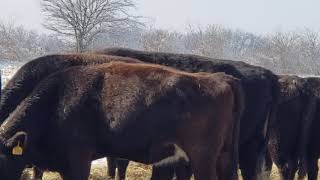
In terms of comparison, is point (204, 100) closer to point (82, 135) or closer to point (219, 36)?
point (82, 135)

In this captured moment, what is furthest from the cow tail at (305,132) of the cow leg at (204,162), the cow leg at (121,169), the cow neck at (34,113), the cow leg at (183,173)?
the cow neck at (34,113)

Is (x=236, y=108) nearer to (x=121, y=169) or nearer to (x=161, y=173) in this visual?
(x=161, y=173)

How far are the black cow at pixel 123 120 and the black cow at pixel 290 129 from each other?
2.64 metres

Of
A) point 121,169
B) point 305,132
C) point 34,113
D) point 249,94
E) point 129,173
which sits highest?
point 249,94

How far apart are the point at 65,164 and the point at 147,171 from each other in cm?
379

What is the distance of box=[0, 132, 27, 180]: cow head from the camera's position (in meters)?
6.09

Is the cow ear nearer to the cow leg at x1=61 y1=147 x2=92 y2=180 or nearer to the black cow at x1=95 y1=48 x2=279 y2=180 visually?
the cow leg at x1=61 y1=147 x2=92 y2=180

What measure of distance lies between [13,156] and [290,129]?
4901 millimetres

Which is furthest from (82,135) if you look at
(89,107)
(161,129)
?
(161,129)

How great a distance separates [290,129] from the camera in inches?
352

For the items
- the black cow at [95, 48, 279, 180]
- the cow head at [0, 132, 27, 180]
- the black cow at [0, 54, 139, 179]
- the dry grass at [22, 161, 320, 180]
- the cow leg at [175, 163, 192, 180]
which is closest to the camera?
the cow head at [0, 132, 27, 180]

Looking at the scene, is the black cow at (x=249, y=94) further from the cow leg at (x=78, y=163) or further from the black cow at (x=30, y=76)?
the cow leg at (x=78, y=163)

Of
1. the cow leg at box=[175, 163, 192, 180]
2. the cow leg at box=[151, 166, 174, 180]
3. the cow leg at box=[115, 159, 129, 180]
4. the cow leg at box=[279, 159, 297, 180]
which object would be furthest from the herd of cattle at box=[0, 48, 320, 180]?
the cow leg at box=[279, 159, 297, 180]

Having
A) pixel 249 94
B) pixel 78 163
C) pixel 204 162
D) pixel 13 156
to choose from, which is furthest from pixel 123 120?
pixel 249 94
